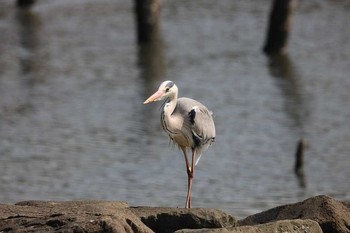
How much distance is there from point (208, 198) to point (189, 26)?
597 inches

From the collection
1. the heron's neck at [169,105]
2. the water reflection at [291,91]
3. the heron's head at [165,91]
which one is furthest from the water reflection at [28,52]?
the heron's head at [165,91]

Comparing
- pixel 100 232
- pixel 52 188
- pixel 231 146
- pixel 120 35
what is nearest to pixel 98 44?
pixel 120 35

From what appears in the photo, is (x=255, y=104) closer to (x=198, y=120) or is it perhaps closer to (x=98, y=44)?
(x=98, y=44)

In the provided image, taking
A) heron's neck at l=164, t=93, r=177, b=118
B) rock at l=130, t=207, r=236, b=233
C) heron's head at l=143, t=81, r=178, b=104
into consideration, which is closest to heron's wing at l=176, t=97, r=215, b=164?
heron's neck at l=164, t=93, r=177, b=118

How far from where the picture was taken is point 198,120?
12.2 metres

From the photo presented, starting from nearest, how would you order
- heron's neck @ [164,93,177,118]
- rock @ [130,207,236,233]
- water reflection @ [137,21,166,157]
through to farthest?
rock @ [130,207,236,233] → heron's neck @ [164,93,177,118] → water reflection @ [137,21,166,157]

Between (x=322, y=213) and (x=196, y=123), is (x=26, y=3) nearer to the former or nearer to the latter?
(x=196, y=123)

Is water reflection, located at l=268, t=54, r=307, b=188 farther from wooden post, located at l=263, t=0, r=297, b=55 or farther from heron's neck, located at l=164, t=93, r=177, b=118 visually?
heron's neck, located at l=164, t=93, r=177, b=118

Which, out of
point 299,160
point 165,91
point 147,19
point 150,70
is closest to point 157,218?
point 165,91

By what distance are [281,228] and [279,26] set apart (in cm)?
1913

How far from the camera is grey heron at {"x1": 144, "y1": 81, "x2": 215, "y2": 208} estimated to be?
11906 millimetres

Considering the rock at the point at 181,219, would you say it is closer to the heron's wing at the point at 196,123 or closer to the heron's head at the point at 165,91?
the heron's head at the point at 165,91

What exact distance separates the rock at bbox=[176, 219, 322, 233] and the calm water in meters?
6.11

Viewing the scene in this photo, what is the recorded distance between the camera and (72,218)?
891 cm
